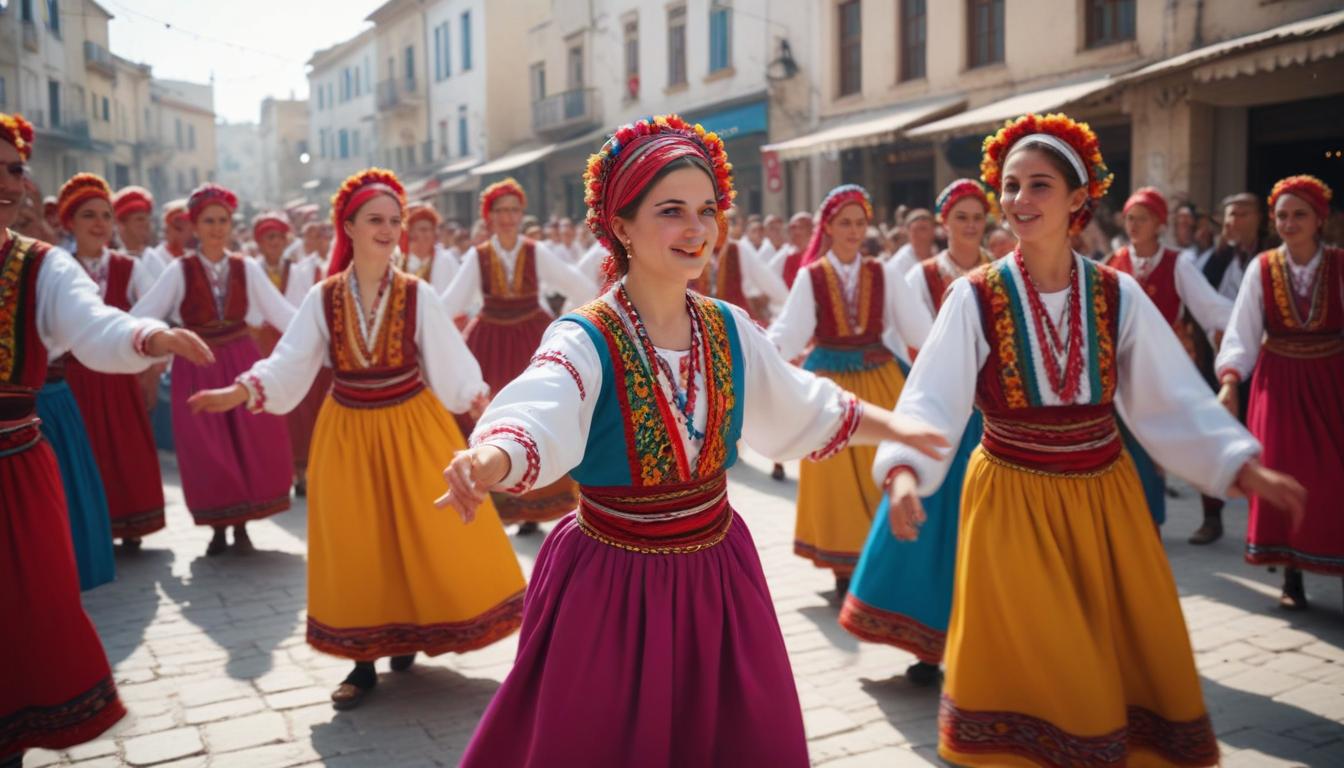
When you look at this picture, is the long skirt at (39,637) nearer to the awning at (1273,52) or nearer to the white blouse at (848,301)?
the white blouse at (848,301)

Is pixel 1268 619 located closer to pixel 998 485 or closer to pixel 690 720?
pixel 998 485

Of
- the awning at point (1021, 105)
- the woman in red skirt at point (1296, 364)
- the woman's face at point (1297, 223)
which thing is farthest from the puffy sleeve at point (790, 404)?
the awning at point (1021, 105)

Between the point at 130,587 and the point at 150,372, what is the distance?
1659mm

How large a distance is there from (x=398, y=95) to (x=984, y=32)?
106 feet

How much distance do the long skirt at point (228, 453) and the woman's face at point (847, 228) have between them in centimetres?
386

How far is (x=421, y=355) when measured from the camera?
508 cm

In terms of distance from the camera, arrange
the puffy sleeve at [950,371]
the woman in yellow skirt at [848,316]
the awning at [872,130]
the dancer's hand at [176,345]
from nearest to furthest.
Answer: the puffy sleeve at [950,371], the dancer's hand at [176,345], the woman in yellow skirt at [848,316], the awning at [872,130]

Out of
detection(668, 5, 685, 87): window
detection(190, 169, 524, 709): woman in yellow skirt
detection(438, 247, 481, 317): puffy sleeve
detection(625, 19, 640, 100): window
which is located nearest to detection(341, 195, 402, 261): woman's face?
detection(190, 169, 524, 709): woman in yellow skirt

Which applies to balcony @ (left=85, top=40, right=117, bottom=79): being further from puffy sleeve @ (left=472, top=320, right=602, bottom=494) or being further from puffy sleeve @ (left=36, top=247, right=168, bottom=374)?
puffy sleeve @ (left=472, top=320, right=602, bottom=494)

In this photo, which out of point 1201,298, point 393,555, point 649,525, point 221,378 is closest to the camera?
point 649,525

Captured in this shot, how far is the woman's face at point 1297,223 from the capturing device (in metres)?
5.77

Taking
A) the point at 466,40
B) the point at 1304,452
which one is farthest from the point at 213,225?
the point at 466,40

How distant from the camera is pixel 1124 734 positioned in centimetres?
331

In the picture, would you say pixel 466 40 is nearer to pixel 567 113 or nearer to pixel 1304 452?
pixel 567 113
